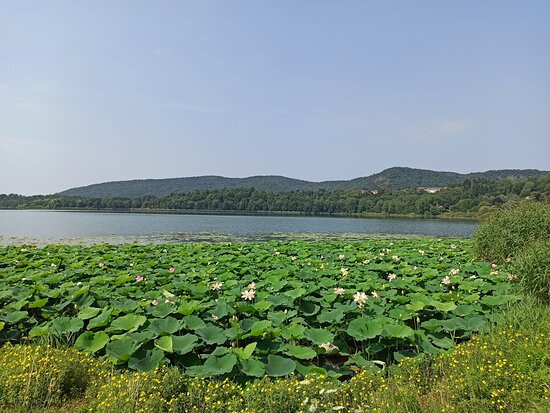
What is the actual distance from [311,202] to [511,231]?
74.4 metres

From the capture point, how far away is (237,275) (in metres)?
7.39

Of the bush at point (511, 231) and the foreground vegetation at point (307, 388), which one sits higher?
the bush at point (511, 231)

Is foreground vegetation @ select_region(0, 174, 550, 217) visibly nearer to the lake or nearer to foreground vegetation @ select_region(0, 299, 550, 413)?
the lake

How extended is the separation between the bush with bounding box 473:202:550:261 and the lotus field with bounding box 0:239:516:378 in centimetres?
179

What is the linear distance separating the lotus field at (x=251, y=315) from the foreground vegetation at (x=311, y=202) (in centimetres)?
6466

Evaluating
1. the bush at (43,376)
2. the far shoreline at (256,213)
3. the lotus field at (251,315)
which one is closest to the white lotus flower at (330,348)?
the lotus field at (251,315)

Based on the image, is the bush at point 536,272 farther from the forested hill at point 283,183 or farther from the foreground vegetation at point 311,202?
the forested hill at point 283,183

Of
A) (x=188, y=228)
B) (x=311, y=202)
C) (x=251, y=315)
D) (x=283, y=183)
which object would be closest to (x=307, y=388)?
(x=251, y=315)

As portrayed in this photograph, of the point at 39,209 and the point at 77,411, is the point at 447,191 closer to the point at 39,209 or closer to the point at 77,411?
the point at 77,411

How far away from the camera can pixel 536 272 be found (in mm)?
5992

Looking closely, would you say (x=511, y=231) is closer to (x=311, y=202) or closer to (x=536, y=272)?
(x=536, y=272)

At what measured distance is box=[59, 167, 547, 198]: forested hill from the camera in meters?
131

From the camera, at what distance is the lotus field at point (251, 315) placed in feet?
12.2

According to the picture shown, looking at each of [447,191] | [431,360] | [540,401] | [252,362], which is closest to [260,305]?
[252,362]
